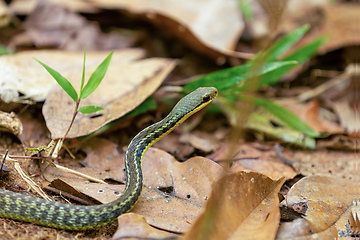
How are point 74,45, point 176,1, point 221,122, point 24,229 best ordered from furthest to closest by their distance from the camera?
point 176,1 → point 74,45 → point 221,122 → point 24,229

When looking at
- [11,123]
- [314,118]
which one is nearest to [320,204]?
[314,118]

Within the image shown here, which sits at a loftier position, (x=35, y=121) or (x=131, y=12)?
(x=131, y=12)

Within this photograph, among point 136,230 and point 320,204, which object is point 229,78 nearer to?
point 320,204

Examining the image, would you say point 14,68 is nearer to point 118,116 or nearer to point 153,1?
point 118,116

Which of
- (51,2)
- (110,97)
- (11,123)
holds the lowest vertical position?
(11,123)

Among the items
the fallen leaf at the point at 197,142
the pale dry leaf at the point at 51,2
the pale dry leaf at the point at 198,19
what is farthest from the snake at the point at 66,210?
the pale dry leaf at the point at 51,2

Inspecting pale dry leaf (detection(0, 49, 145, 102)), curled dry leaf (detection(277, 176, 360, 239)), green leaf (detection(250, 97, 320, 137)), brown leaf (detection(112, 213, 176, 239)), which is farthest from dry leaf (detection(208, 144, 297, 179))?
pale dry leaf (detection(0, 49, 145, 102))

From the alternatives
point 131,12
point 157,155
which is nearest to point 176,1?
Answer: point 131,12
